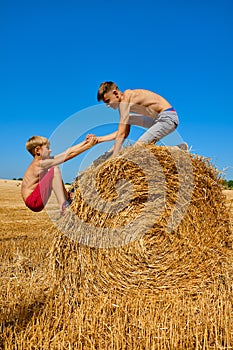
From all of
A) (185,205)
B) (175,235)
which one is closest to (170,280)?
(175,235)

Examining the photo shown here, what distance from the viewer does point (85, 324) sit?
363 cm

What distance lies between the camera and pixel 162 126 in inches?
207

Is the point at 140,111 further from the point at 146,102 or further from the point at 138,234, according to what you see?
the point at 138,234

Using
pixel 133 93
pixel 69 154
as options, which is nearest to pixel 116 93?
pixel 133 93

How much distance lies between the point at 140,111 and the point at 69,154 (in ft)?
3.54

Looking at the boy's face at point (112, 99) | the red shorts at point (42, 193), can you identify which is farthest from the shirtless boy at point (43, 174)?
the boy's face at point (112, 99)

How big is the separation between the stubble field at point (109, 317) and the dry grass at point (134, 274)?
0.01 m

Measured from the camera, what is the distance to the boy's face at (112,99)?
17.1ft

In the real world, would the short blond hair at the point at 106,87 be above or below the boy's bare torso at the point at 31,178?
above

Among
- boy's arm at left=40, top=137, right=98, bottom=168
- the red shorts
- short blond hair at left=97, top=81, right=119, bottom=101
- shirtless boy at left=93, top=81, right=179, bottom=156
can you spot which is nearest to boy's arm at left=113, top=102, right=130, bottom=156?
shirtless boy at left=93, top=81, right=179, bottom=156

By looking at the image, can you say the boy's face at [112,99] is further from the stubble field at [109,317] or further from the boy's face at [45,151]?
the stubble field at [109,317]

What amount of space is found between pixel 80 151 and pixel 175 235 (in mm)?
1624

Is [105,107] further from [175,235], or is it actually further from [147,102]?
[175,235]

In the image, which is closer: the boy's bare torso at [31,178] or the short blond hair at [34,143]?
the boy's bare torso at [31,178]
